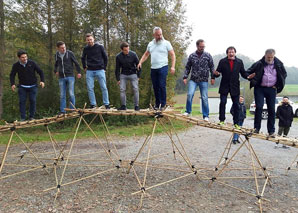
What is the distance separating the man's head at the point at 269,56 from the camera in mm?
4348

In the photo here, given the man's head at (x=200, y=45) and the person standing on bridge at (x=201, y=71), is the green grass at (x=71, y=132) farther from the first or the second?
the man's head at (x=200, y=45)

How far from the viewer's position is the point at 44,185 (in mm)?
4477

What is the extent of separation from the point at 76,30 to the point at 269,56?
911 centimetres

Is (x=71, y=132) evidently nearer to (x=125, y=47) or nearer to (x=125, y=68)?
(x=125, y=68)

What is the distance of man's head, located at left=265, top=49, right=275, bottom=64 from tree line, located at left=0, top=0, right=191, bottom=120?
7.19 metres

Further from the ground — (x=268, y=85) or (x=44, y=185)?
(x=268, y=85)

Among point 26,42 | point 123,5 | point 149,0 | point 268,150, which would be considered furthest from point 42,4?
point 268,150

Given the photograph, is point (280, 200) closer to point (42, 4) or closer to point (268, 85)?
point (268, 85)

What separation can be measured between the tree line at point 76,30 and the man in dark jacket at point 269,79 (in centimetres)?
720

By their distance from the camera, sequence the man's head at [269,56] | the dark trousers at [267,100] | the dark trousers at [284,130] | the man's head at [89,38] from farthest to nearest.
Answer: the dark trousers at [284,130]
the man's head at [89,38]
the dark trousers at [267,100]
the man's head at [269,56]

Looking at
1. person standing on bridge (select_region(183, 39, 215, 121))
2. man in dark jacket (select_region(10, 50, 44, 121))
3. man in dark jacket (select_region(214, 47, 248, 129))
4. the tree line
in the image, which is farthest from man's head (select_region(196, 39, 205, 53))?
the tree line

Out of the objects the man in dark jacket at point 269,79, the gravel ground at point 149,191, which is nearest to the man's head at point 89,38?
the gravel ground at point 149,191

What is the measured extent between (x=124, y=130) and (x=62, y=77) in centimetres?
561

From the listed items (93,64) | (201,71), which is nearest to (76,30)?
(93,64)
